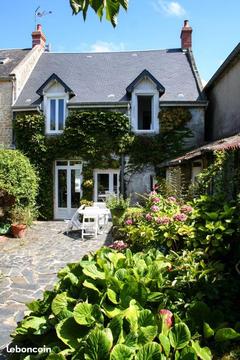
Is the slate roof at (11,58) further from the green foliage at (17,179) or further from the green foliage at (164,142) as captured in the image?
the green foliage at (164,142)

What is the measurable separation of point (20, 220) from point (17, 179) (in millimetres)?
1700

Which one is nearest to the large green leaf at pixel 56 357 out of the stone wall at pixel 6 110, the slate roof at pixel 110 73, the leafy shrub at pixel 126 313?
the leafy shrub at pixel 126 313

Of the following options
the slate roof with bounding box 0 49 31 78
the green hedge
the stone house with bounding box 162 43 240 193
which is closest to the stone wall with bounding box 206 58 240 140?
the stone house with bounding box 162 43 240 193

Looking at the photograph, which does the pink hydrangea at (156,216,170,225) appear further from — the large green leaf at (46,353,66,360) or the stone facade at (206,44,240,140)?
the stone facade at (206,44,240,140)

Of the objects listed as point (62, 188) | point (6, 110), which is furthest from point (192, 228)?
point (6, 110)

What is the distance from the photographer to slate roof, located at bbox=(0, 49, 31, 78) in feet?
55.5

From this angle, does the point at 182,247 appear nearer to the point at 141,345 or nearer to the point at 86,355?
the point at 141,345

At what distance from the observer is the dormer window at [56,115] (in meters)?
16.1

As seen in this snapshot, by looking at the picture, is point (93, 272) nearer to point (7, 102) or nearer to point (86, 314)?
point (86, 314)

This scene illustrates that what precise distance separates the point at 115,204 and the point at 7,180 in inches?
165

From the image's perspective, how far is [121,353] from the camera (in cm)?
220

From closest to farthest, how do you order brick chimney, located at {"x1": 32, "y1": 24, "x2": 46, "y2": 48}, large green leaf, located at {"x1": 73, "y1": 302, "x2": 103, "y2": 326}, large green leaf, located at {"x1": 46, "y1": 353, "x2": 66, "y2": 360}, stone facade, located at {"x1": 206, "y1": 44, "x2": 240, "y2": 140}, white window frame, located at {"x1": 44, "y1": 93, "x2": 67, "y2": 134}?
1. large green leaf, located at {"x1": 46, "y1": 353, "x2": 66, "y2": 360}
2. large green leaf, located at {"x1": 73, "y1": 302, "x2": 103, "y2": 326}
3. stone facade, located at {"x1": 206, "y1": 44, "x2": 240, "y2": 140}
4. white window frame, located at {"x1": 44, "y1": 93, "x2": 67, "y2": 134}
5. brick chimney, located at {"x1": 32, "y1": 24, "x2": 46, "y2": 48}

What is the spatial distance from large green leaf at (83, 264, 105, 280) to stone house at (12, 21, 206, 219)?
12.5 m

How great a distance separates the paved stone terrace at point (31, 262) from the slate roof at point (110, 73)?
724 cm
